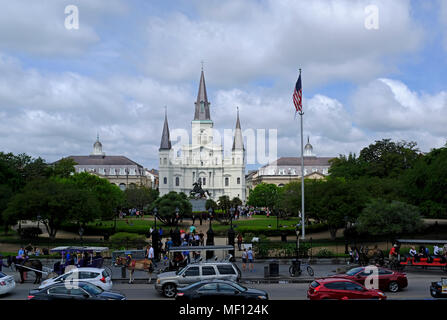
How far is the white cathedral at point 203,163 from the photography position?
422ft

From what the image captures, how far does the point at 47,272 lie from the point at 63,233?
2925 cm

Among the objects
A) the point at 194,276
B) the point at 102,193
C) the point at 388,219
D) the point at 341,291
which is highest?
the point at 102,193

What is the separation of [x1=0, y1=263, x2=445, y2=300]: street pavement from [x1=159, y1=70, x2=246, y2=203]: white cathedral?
103 meters

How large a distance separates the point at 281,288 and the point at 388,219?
1849 cm

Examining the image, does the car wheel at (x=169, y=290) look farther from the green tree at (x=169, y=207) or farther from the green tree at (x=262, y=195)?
the green tree at (x=262, y=195)

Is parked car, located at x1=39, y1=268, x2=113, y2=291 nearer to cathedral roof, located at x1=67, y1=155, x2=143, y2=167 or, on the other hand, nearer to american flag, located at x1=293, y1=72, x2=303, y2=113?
american flag, located at x1=293, y1=72, x2=303, y2=113

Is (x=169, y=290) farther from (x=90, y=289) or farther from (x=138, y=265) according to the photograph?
(x=138, y=265)

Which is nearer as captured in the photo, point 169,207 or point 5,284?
point 5,284

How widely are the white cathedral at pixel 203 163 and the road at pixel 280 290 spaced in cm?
10542

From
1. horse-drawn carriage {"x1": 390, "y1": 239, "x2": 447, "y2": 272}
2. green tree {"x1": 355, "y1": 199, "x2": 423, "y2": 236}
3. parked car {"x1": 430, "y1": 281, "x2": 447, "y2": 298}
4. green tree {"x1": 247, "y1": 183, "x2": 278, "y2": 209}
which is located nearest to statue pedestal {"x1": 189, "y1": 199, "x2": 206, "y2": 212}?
green tree {"x1": 247, "y1": 183, "x2": 278, "y2": 209}

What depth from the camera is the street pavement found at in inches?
708

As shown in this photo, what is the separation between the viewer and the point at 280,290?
64.2 feet

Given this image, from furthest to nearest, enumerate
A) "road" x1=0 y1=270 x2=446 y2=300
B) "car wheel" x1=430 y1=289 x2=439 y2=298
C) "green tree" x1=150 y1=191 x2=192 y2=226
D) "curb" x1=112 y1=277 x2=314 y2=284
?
"green tree" x1=150 y1=191 x2=192 y2=226 < "curb" x1=112 y1=277 x2=314 y2=284 < "road" x1=0 y1=270 x2=446 y2=300 < "car wheel" x1=430 y1=289 x2=439 y2=298

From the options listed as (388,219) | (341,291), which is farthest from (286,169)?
(341,291)
